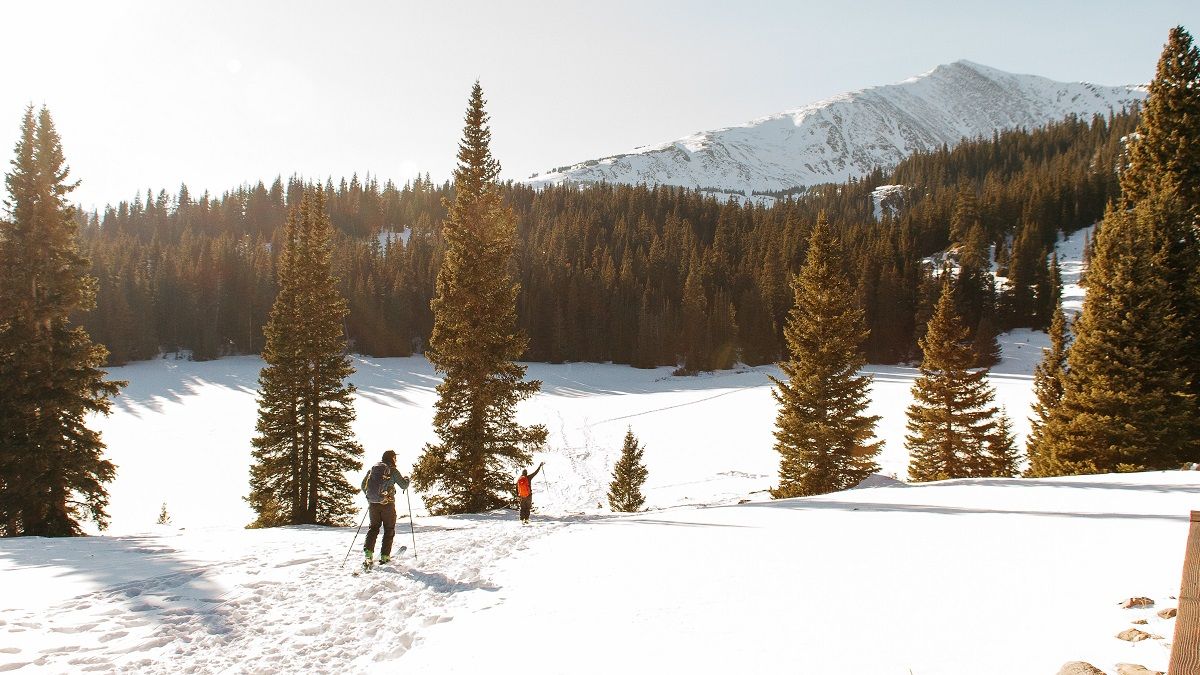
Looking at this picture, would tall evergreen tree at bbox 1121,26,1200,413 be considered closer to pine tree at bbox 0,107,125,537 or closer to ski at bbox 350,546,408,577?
ski at bbox 350,546,408,577

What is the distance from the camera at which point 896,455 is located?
37625 mm

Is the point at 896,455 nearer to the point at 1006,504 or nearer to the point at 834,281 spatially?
the point at 834,281

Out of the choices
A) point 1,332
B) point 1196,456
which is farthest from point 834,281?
point 1,332

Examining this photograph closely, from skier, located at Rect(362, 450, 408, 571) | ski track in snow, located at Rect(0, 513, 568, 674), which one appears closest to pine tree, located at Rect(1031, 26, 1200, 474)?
ski track in snow, located at Rect(0, 513, 568, 674)

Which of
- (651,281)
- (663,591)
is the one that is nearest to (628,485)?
(663,591)

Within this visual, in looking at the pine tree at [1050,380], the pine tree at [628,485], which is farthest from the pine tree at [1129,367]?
the pine tree at [628,485]

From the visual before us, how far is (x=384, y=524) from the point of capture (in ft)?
36.2

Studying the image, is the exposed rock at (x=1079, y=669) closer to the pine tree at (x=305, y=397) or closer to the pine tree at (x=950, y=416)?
the pine tree at (x=305, y=397)

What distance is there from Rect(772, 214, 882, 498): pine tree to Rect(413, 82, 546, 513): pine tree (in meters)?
11.4

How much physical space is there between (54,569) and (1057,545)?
1623cm

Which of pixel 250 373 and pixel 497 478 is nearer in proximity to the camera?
pixel 497 478

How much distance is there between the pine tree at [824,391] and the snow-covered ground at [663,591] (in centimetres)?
676

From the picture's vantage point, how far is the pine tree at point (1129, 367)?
18.0 metres

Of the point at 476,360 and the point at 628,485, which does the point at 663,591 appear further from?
the point at 628,485
